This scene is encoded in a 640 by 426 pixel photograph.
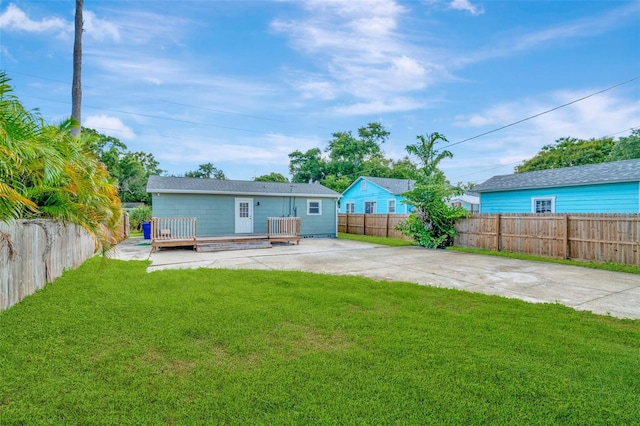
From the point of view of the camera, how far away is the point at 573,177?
12.8 m

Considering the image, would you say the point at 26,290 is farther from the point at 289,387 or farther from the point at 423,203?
the point at 423,203

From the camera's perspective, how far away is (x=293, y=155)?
3562 cm

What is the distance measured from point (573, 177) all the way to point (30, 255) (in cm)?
1663

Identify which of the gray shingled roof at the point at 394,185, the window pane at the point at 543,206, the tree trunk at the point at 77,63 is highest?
the tree trunk at the point at 77,63

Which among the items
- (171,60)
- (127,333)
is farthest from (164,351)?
(171,60)

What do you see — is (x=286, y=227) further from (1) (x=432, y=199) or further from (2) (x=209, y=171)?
(2) (x=209, y=171)

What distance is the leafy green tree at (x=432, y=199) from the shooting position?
12383 mm

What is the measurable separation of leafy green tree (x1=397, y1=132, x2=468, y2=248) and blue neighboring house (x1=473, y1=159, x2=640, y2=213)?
363cm

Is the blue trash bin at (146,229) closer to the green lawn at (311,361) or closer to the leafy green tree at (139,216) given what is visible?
the leafy green tree at (139,216)

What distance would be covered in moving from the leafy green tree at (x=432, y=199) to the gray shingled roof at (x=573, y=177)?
3.63 meters

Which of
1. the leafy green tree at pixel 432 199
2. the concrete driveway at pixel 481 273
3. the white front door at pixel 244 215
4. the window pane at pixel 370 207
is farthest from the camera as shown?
the window pane at pixel 370 207

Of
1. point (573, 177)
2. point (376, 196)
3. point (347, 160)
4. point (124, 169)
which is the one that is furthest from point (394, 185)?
point (124, 169)

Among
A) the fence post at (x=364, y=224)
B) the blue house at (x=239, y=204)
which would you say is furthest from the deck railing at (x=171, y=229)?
the fence post at (x=364, y=224)

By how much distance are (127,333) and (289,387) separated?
205 cm
